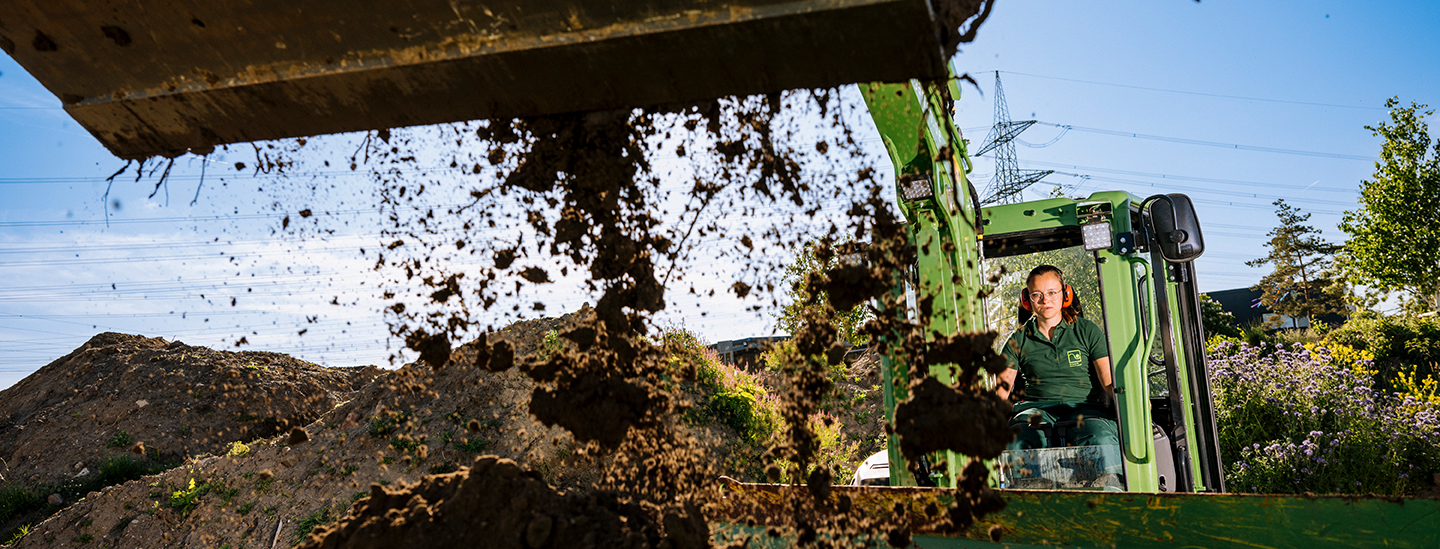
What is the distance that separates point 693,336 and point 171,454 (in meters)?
6.71

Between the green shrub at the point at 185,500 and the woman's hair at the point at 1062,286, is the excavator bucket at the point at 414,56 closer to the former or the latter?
the woman's hair at the point at 1062,286

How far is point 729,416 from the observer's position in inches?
328

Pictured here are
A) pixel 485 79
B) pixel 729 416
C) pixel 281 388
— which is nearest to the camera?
pixel 485 79

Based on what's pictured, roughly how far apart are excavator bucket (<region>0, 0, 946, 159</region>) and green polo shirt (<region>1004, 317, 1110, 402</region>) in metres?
2.40

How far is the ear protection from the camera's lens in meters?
3.68

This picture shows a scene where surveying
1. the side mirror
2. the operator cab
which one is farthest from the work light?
the side mirror

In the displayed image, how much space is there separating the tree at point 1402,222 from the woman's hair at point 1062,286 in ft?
57.4

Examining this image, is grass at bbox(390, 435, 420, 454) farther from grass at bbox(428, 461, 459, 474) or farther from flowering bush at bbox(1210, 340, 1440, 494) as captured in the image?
flowering bush at bbox(1210, 340, 1440, 494)

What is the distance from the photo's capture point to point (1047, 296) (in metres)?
3.68

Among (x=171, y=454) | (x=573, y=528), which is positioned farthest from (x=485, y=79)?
(x=171, y=454)

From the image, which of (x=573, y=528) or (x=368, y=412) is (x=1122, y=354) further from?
(x=368, y=412)

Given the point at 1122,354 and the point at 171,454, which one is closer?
Answer: the point at 1122,354

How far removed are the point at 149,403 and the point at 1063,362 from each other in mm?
11590

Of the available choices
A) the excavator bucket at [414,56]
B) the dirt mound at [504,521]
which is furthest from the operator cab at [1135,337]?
the excavator bucket at [414,56]
